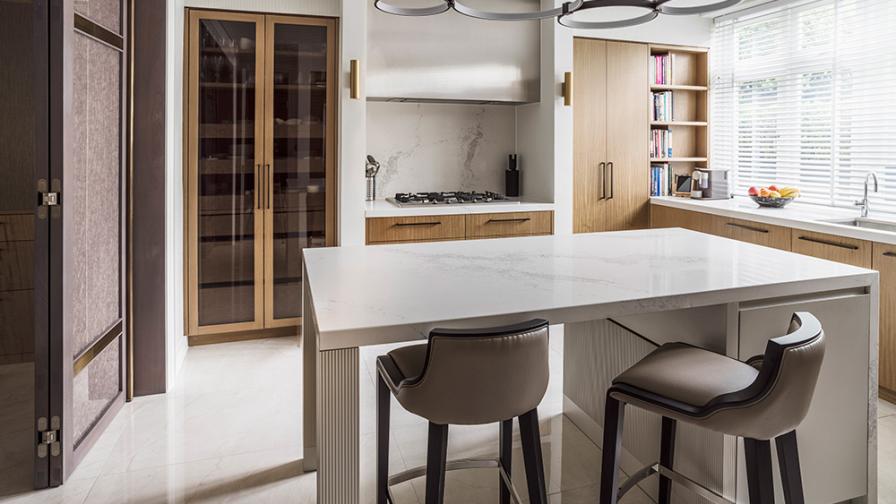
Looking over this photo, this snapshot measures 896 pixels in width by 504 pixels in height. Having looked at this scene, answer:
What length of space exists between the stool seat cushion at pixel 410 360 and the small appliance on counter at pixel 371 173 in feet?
8.81

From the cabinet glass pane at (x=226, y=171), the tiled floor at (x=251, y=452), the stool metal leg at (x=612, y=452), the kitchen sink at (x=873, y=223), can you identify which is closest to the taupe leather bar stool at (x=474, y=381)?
the stool metal leg at (x=612, y=452)

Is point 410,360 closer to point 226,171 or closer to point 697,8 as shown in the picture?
point 697,8

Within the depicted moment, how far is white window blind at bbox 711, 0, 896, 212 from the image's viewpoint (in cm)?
363

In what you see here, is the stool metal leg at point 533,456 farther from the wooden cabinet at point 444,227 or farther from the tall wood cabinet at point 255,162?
the tall wood cabinet at point 255,162

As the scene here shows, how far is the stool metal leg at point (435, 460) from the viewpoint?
59.4 inches

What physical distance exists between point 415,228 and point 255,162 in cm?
114

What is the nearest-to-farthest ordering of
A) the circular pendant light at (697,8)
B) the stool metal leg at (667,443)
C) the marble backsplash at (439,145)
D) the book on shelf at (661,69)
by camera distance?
the stool metal leg at (667,443) → the circular pendant light at (697,8) → the marble backsplash at (439,145) → the book on shelf at (661,69)

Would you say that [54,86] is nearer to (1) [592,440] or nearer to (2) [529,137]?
(1) [592,440]

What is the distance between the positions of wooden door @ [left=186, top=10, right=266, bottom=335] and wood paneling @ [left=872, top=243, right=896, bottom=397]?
3.53 metres

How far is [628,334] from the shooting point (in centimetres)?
228

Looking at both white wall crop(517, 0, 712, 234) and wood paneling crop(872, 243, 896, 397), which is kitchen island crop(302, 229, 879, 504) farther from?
white wall crop(517, 0, 712, 234)

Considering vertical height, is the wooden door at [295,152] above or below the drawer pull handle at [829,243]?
above

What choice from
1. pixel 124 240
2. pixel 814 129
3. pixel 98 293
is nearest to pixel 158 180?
pixel 124 240

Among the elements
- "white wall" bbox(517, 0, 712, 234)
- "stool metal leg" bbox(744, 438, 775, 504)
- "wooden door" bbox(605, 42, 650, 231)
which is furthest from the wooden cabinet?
"stool metal leg" bbox(744, 438, 775, 504)
